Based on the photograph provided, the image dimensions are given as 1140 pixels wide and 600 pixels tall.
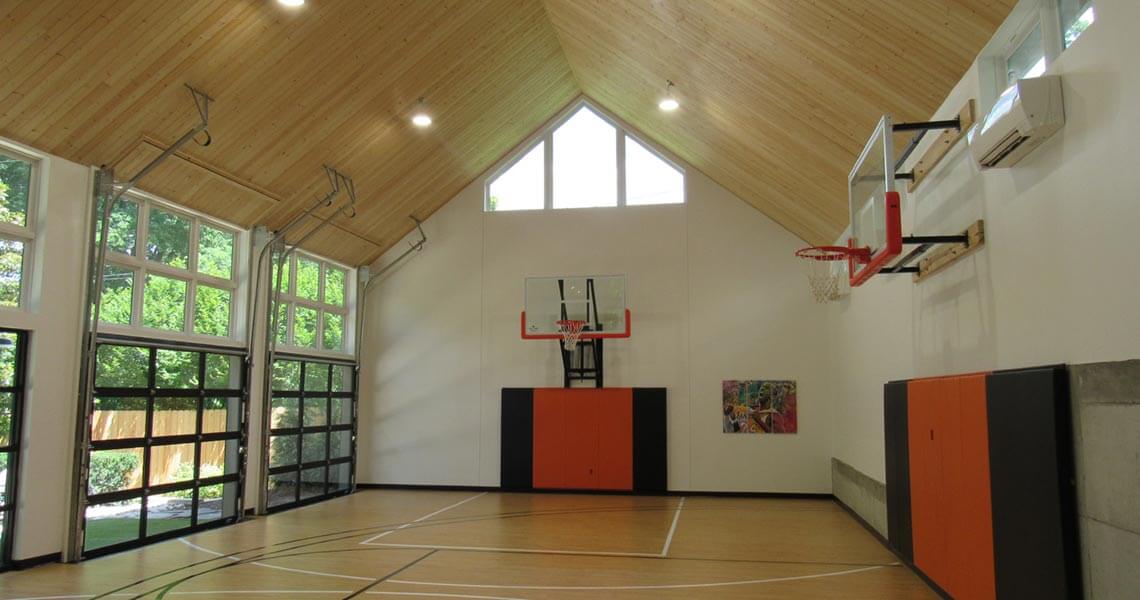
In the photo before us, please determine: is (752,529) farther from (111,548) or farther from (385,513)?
(111,548)

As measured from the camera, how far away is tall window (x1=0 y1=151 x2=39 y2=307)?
8.01 meters

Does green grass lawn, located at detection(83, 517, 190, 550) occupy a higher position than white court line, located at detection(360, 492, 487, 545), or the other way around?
green grass lawn, located at detection(83, 517, 190, 550)

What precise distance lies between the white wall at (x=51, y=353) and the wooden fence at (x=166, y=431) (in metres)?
0.58

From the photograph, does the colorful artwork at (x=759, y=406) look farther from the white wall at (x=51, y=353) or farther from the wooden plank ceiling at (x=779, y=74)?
the white wall at (x=51, y=353)

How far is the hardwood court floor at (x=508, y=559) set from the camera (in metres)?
7.07

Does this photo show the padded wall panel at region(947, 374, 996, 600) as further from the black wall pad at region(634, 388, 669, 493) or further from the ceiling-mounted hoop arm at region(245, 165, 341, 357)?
the ceiling-mounted hoop arm at region(245, 165, 341, 357)

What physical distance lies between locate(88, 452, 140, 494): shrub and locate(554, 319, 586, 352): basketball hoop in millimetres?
6627

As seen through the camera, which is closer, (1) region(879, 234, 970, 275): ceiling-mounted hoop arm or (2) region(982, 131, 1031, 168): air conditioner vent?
(2) region(982, 131, 1031, 168): air conditioner vent

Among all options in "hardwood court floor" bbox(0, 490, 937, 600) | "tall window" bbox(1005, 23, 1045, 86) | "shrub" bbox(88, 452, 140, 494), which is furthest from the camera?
"shrub" bbox(88, 452, 140, 494)

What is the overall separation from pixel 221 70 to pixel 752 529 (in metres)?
8.33

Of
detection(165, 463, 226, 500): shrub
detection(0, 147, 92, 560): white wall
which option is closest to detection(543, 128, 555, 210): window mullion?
detection(165, 463, 226, 500): shrub

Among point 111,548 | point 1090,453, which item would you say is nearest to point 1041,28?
point 1090,453

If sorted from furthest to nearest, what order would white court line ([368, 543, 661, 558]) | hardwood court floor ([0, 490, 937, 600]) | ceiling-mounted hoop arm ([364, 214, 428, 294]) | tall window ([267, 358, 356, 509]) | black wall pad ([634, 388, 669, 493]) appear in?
ceiling-mounted hoop arm ([364, 214, 428, 294])
black wall pad ([634, 388, 669, 493])
tall window ([267, 358, 356, 509])
white court line ([368, 543, 661, 558])
hardwood court floor ([0, 490, 937, 600])

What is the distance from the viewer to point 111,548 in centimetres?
888
